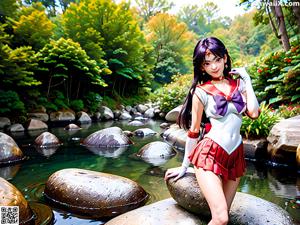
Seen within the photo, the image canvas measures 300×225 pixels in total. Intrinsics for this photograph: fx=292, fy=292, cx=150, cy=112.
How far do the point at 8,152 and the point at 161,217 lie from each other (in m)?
5.30

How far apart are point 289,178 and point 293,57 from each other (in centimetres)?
573

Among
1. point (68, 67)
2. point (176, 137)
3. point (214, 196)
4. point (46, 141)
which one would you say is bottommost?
point (176, 137)

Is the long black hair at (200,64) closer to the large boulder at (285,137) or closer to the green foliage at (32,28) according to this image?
the large boulder at (285,137)

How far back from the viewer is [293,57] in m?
9.98

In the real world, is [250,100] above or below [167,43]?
below

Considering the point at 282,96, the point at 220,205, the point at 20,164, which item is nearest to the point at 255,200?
the point at 220,205

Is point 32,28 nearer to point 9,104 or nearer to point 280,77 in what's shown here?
point 9,104

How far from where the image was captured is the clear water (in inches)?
184

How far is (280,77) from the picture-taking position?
10.1 metres

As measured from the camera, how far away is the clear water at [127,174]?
4.67 metres

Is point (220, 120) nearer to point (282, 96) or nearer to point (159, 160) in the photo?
point (159, 160)

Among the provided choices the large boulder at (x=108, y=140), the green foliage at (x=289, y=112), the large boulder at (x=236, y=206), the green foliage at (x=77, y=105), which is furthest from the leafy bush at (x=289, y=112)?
the green foliage at (x=77, y=105)

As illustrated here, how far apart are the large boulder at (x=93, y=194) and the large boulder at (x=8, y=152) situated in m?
2.89

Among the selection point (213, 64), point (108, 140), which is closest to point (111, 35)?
point (108, 140)
